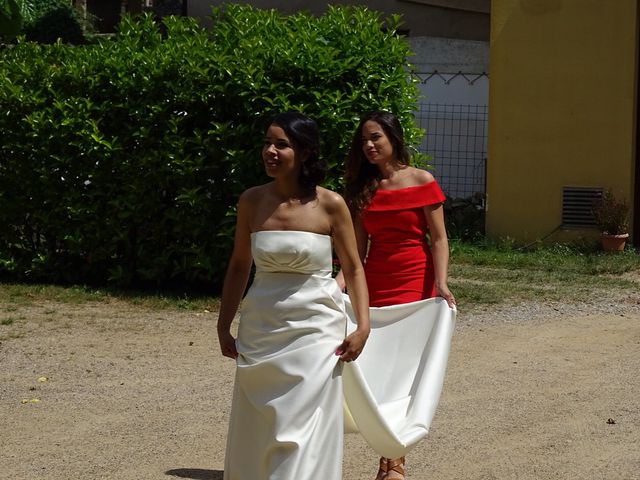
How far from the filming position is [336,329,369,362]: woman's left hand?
15.9 feet

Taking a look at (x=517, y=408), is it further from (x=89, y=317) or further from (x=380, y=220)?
(x=89, y=317)

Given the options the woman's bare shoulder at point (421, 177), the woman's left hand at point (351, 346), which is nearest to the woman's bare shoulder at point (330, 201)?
the woman's left hand at point (351, 346)

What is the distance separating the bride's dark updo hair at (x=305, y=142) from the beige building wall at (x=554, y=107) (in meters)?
10.2

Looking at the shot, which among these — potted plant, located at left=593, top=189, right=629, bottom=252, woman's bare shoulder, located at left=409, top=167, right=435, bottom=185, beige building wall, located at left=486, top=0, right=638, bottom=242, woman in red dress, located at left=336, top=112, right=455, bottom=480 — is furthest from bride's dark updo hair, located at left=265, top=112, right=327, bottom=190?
beige building wall, located at left=486, top=0, right=638, bottom=242

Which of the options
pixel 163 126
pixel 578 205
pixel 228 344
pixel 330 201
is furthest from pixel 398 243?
pixel 578 205

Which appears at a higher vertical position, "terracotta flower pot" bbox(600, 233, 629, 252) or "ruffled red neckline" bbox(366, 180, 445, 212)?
"ruffled red neckline" bbox(366, 180, 445, 212)

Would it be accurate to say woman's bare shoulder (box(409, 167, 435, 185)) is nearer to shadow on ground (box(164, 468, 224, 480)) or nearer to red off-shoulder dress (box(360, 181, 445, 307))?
red off-shoulder dress (box(360, 181, 445, 307))

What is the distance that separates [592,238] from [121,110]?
6.38 m

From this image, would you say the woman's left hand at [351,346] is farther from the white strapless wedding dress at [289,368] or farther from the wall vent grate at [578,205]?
the wall vent grate at [578,205]

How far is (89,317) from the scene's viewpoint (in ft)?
33.9

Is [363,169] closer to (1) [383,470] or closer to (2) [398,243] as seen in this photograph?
(2) [398,243]

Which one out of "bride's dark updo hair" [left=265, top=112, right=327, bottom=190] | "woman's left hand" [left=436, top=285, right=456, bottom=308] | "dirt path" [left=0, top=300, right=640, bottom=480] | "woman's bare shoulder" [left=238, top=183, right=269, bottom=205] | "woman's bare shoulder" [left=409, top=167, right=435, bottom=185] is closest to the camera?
"bride's dark updo hair" [left=265, top=112, right=327, bottom=190]

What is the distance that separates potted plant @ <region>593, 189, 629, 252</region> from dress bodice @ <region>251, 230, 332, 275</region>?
384 inches

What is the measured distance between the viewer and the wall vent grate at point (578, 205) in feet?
47.7
